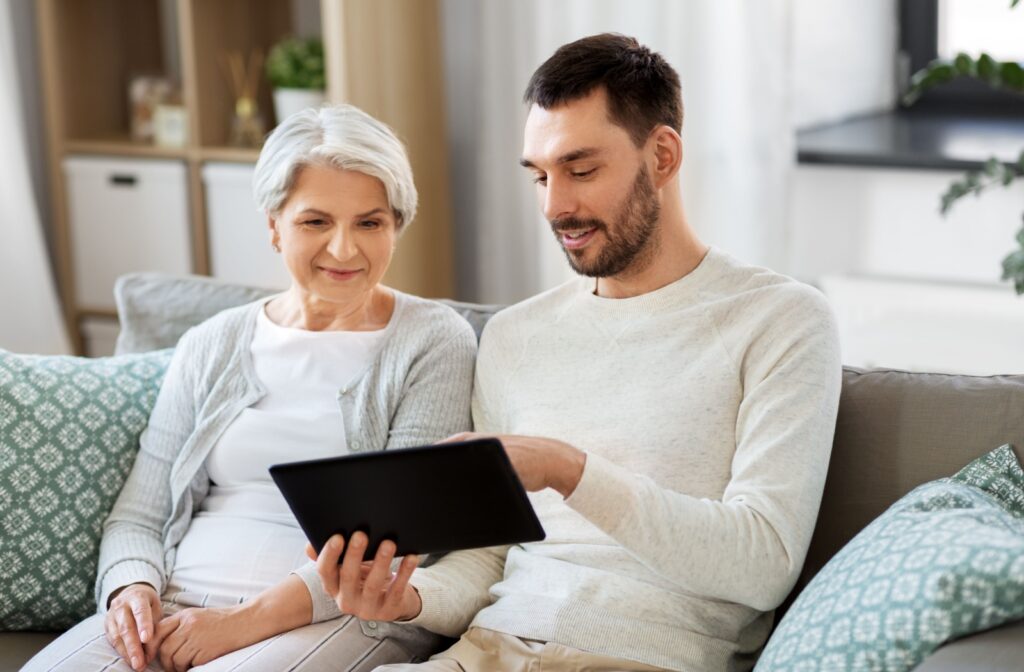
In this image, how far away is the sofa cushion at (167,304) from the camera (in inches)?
84.0

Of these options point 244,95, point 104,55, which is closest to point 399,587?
point 244,95

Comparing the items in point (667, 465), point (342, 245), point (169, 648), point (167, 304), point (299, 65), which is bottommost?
point (169, 648)

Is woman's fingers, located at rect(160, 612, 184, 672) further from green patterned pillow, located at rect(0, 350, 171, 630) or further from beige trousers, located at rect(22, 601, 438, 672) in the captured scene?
green patterned pillow, located at rect(0, 350, 171, 630)

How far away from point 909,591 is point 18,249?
278cm

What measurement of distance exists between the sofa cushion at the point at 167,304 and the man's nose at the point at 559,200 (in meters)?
0.49

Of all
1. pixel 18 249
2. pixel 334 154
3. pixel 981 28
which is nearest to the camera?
pixel 334 154

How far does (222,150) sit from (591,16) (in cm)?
98

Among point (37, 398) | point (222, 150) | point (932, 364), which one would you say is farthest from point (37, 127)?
point (932, 364)

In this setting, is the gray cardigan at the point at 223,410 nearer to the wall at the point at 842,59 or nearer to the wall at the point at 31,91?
the wall at the point at 842,59

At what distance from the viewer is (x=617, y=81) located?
165 cm

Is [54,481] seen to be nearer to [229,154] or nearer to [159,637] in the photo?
[159,637]

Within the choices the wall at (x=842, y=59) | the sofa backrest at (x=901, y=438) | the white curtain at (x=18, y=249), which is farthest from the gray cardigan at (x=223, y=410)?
the white curtain at (x=18, y=249)

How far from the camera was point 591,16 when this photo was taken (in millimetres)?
3182

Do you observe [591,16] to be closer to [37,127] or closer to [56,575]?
[37,127]
